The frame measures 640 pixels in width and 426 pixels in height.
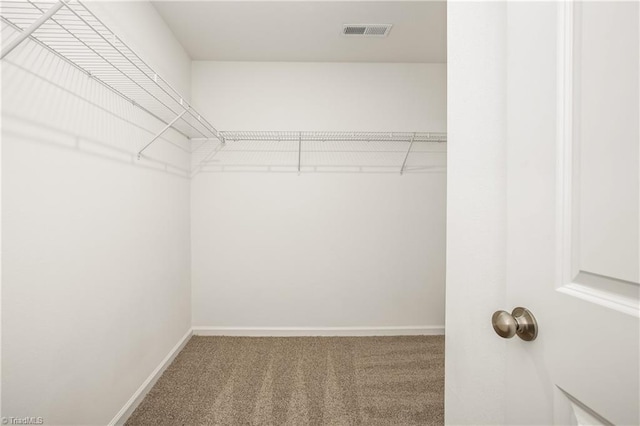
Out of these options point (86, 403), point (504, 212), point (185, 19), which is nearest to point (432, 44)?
point (185, 19)

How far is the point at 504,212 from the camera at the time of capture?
0.70 metres

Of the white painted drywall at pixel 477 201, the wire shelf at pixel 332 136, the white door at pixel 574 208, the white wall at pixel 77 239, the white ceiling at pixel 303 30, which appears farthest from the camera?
the wire shelf at pixel 332 136

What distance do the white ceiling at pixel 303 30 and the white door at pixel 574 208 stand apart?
66.8 inches

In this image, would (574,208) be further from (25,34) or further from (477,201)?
(25,34)

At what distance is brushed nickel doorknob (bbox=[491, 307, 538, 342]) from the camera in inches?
23.1

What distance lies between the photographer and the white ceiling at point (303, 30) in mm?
2002

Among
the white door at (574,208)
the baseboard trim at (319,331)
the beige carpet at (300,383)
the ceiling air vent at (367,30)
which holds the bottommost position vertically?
the beige carpet at (300,383)

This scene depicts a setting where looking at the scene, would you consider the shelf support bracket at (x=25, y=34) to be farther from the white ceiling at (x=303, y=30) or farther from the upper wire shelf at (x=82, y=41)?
the white ceiling at (x=303, y=30)

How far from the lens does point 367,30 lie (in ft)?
7.45

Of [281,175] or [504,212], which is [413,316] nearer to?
[281,175]

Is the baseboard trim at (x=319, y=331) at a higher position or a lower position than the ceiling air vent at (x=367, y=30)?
lower

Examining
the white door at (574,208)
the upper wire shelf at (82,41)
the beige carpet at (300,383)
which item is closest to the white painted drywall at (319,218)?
the beige carpet at (300,383)

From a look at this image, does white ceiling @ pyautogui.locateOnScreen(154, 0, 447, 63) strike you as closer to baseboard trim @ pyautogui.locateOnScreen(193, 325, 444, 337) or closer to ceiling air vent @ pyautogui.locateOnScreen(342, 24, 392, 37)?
ceiling air vent @ pyautogui.locateOnScreen(342, 24, 392, 37)

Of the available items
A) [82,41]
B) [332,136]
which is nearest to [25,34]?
[82,41]
